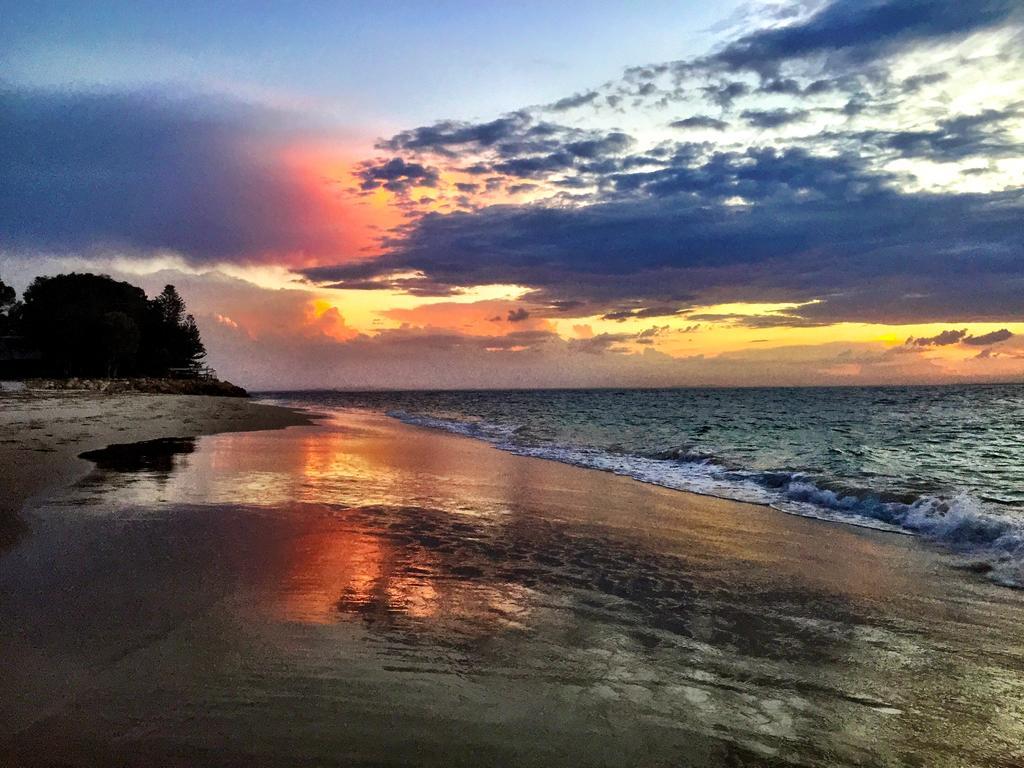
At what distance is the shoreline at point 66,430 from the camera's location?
40.2 ft

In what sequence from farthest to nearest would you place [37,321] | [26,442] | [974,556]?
[37,321] → [26,442] → [974,556]

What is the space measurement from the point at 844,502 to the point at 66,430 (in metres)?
25.0

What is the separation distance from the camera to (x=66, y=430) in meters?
23.3

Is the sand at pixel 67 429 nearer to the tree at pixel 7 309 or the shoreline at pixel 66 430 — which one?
the shoreline at pixel 66 430

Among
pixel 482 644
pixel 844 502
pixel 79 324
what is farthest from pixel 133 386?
pixel 482 644

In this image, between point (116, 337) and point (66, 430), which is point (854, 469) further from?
point (116, 337)

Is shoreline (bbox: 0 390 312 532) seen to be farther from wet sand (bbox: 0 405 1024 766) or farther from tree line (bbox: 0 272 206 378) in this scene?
tree line (bbox: 0 272 206 378)

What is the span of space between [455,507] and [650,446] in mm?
17420

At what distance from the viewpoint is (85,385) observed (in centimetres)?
5416

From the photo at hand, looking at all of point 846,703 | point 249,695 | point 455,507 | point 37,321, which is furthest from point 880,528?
point 37,321

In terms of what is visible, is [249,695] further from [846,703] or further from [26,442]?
[26,442]

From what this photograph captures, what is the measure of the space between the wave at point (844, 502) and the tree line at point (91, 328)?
235ft

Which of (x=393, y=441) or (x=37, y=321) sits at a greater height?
(x=37, y=321)

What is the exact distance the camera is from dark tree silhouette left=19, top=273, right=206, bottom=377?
75625 millimetres
